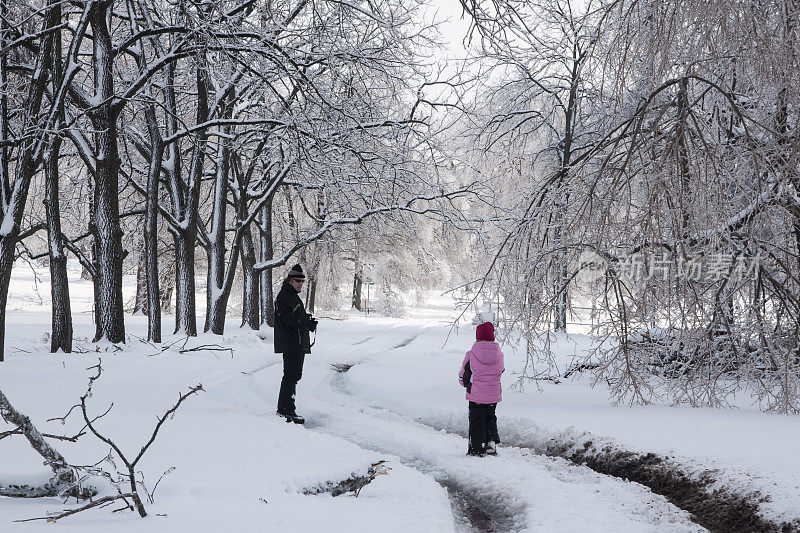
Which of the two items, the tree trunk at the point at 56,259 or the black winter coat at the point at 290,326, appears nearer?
the black winter coat at the point at 290,326

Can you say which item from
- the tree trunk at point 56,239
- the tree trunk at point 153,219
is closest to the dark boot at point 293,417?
the tree trunk at point 56,239

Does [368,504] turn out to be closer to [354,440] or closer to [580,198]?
[354,440]

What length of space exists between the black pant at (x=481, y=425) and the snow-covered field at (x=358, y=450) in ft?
0.88

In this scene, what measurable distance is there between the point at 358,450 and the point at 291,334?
7.88 feet

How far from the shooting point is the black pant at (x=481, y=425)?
22.9 ft

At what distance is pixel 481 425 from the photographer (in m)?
7.04

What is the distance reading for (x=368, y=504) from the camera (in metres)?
4.61

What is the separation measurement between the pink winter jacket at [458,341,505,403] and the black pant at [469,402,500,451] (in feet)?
0.29

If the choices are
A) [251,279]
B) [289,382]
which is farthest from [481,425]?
[251,279]

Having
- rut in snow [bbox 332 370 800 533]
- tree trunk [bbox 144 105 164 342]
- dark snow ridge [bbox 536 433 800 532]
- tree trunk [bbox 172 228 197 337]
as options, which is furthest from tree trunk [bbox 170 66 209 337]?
dark snow ridge [bbox 536 433 800 532]

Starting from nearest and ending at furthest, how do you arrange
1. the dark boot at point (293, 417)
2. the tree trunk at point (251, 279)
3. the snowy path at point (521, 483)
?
the snowy path at point (521, 483)
the dark boot at point (293, 417)
the tree trunk at point (251, 279)

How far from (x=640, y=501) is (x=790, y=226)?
4.28 meters

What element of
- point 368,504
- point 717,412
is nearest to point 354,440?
point 368,504

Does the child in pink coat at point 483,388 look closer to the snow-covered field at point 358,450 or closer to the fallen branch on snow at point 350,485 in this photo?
the snow-covered field at point 358,450
